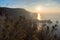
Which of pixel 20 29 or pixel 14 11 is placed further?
pixel 14 11

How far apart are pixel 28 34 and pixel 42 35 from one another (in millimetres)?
386

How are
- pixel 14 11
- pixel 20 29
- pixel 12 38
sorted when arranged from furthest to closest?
pixel 14 11 < pixel 20 29 < pixel 12 38

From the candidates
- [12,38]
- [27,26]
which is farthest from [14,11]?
[12,38]

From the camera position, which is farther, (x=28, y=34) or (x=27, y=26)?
(x=27, y=26)

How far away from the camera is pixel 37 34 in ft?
16.6

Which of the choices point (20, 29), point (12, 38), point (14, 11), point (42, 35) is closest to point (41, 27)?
point (42, 35)

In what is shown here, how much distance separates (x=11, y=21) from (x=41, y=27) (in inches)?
26.4

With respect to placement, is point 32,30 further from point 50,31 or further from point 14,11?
point 14,11

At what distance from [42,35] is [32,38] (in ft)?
1.64

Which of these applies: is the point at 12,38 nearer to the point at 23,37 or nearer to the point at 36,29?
the point at 23,37

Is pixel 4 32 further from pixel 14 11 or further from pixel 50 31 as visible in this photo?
pixel 14 11

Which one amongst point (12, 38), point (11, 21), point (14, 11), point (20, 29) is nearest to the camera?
point (12, 38)

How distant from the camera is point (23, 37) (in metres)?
4.64

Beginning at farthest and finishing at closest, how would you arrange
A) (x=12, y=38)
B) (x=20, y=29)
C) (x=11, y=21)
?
1. (x=11, y=21)
2. (x=20, y=29)
3. (x=12, y=38)
